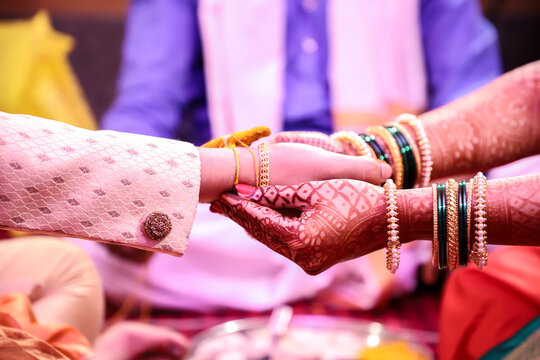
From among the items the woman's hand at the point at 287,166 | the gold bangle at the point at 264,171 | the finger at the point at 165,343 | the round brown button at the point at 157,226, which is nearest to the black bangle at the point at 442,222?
the woman's hand at the point at 287,166

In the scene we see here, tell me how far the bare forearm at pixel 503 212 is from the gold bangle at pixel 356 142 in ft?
0.41

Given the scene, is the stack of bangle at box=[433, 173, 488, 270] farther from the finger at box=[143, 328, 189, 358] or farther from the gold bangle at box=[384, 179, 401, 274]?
the finger at box=[143, 328, 189, 358]

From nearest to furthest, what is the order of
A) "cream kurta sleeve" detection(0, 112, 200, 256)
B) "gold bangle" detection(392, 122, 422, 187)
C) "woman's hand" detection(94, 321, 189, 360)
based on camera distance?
"cream kurta sleeve" detection(0, 112, 200, 256), "gold bangle" detection(392, 122, 422, 187), "woman's hand" detection(94, 321, 189, 360)

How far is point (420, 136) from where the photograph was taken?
0.91 metres

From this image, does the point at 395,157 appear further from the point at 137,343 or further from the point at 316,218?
the point at 137,343

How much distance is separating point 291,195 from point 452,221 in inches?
7.6

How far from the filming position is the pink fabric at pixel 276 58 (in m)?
1.73

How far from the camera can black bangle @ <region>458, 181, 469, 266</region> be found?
72cm

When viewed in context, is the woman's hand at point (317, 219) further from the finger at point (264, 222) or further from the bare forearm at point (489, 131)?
the bare forearm at point (489, 131)

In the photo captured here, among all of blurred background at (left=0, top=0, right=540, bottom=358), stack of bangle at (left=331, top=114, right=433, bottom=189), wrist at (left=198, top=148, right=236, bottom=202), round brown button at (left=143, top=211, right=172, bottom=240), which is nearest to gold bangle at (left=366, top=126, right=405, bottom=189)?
stack of bangle at (left=331, top=114, right=433, bottom=189)

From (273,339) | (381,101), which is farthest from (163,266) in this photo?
(381,101)

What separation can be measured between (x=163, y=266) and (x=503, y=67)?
56.1 inches

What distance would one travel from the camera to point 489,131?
0.95m

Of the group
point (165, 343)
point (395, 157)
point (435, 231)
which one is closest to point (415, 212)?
point (435, 231)
